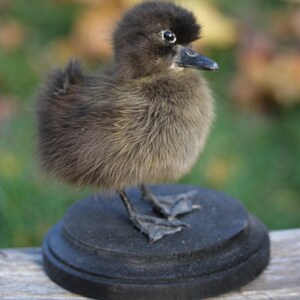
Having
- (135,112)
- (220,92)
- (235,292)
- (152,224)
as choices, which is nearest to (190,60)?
(135,112)

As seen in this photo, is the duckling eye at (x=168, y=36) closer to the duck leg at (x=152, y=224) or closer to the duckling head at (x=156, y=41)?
the duckling head at (x=156, y=41)

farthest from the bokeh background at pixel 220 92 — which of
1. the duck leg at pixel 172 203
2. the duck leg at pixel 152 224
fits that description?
the duck leg at pixel 152 224

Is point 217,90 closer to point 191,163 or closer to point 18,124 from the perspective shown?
point 18,124

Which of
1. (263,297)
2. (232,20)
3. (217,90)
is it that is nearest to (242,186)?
(217,90)

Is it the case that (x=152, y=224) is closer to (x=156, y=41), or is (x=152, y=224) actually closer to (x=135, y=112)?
(x=135, y=112)

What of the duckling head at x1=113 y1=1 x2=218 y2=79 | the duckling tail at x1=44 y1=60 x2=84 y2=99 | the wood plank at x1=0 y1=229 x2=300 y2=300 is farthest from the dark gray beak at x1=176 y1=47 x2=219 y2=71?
the wood plank at x1=0 y1=229 x2=300 y2=300

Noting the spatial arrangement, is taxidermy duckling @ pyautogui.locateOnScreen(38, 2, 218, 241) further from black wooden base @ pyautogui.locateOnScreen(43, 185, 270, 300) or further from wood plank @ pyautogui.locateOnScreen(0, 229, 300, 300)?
wood plank @ pyautogui.locateOnScreen(0, 229, 300, 300)
